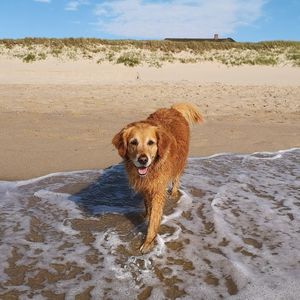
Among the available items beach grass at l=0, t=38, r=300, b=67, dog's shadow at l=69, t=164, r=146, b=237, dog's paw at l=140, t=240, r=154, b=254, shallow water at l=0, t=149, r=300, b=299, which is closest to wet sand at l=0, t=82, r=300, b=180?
dog's shadow at l=69, t=164, r=146, b=237

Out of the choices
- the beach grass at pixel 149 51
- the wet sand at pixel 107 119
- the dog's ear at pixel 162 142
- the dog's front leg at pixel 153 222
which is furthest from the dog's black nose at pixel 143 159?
the beach grass at pixel 149 51

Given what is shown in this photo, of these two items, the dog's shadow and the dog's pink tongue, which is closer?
the dog's pink tongue

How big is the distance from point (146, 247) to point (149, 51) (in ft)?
60.1

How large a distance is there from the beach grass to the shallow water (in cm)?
1355

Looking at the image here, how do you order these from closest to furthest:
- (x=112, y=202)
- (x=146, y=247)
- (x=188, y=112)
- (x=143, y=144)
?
1. (x=146, y=247)
2. (x=143, y=144)
3. (x=112, y=202)
4. (x=188, y=112)

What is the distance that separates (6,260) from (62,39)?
19787 mm

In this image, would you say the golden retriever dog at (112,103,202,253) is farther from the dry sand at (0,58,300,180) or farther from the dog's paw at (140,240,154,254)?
the dry sand at (0,58,300,180)

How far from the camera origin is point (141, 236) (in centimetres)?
430

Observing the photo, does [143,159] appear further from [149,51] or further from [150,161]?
[149,51]

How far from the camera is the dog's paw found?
3959 millimetres

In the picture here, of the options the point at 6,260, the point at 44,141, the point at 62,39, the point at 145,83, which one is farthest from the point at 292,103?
the point at 62,39

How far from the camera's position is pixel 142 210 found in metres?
Result: 5.04

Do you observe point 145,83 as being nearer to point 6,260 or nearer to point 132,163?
point 132,163

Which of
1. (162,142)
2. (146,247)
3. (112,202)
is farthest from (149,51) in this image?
(146,247)
